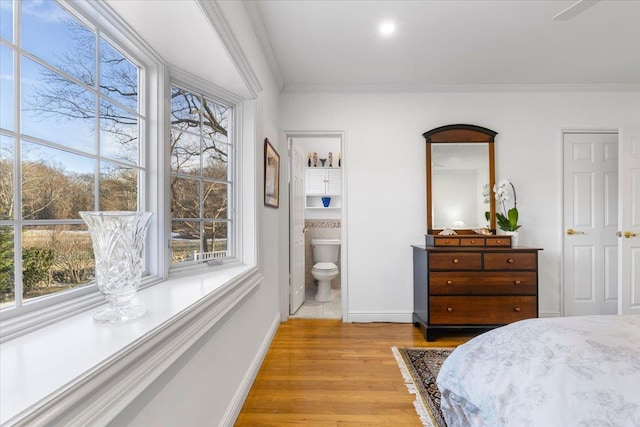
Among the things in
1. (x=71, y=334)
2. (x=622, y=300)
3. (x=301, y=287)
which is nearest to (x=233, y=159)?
(x=71, y=334)

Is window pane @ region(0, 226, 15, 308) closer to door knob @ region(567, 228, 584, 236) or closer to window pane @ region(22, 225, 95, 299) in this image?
window pane @ region(22, 225, 95, 299)

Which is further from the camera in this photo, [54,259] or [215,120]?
[215,120]

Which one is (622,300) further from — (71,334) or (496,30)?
(71,334)

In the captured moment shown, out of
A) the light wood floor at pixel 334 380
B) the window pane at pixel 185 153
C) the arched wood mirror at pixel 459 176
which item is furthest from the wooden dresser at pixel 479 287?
the window pane at pixel 185 153

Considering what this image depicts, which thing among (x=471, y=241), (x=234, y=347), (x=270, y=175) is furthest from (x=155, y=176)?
(x=471, y=241)

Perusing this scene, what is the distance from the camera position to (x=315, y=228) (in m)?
4.51

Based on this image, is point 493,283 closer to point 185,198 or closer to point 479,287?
point 479,287

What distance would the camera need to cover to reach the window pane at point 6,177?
2.51 feet

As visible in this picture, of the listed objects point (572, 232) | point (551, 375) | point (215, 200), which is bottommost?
point (551, 375)

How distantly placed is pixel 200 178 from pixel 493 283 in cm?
251

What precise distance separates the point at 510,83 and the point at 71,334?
12.5 feet

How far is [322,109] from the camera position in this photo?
3123mm

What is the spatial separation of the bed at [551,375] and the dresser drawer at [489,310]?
1.43 meters

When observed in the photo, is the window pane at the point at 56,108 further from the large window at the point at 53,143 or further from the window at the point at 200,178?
the window at the point at 200,178
